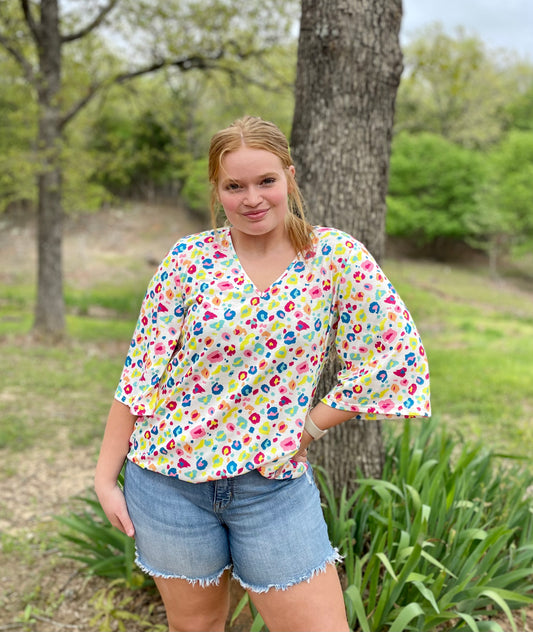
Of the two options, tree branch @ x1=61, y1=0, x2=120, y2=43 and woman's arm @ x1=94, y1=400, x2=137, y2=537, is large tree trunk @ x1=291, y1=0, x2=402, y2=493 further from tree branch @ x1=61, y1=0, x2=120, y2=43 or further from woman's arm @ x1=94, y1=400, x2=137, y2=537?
tree branch @ x1=61, y1=0, x2=120, y2=43

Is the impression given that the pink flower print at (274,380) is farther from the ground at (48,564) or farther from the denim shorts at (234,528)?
the ground at (48,564)

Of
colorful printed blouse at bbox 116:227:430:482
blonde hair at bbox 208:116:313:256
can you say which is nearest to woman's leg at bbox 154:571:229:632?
colorful printed blouse at bbox 116:227:430:482

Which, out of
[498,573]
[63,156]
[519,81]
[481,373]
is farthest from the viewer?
[519,81]

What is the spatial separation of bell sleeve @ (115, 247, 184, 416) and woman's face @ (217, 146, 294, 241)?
0.69ft

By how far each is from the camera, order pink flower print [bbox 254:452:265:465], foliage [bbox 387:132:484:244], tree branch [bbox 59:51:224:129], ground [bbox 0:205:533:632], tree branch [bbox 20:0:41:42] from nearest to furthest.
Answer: pink flower print [bbox 254:452:265:465]
ground [bbox 0:205:533:632]
tree branch [bbox 20:0:41:42]
tree branch [bbox 59:51:224:129]
foliage [bbox 387:132:484:244]

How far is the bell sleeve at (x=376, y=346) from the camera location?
1.55 meters

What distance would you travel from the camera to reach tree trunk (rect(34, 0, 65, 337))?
9.46 metres

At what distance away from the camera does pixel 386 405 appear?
1570 millimetres

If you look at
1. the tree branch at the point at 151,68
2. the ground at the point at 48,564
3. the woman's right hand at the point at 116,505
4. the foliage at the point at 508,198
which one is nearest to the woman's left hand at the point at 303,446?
the woman's right hand at the point at 116,505

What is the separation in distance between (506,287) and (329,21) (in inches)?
945

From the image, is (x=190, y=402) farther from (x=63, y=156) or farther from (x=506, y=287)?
(x=506, y=287)

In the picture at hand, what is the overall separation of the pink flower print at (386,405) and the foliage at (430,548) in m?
0.89

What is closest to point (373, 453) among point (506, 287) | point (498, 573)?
point (498, 573)

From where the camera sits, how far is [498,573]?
2627 millimetres
